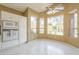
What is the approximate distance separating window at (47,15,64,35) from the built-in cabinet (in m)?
0.60

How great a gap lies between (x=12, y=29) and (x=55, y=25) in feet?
3.33

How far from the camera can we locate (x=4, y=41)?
2199 millimetres

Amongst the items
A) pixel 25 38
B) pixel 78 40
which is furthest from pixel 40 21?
pixel 78 40

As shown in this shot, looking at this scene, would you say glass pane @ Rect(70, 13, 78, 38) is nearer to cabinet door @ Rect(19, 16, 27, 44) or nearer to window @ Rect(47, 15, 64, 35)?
window @ Rect(47, 15, 64, 35)

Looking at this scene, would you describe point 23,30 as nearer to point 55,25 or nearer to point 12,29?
point 12,29

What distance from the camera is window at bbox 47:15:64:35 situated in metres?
2.24

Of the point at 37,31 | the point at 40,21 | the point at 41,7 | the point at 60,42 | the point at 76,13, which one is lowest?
the point at 60,42

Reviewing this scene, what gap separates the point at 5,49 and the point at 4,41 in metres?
0.19

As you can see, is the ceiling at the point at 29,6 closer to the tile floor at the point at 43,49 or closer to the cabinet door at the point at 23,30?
the cabinet door at the point at 23,30

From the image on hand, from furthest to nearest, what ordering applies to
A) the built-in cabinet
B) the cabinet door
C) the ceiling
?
the cabinet door < the built-in cabinet < the ceiling

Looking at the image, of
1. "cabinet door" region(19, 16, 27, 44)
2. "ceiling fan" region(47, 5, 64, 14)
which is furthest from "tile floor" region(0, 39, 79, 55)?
"ceiling fan" region(47, 5, 64, 14)
